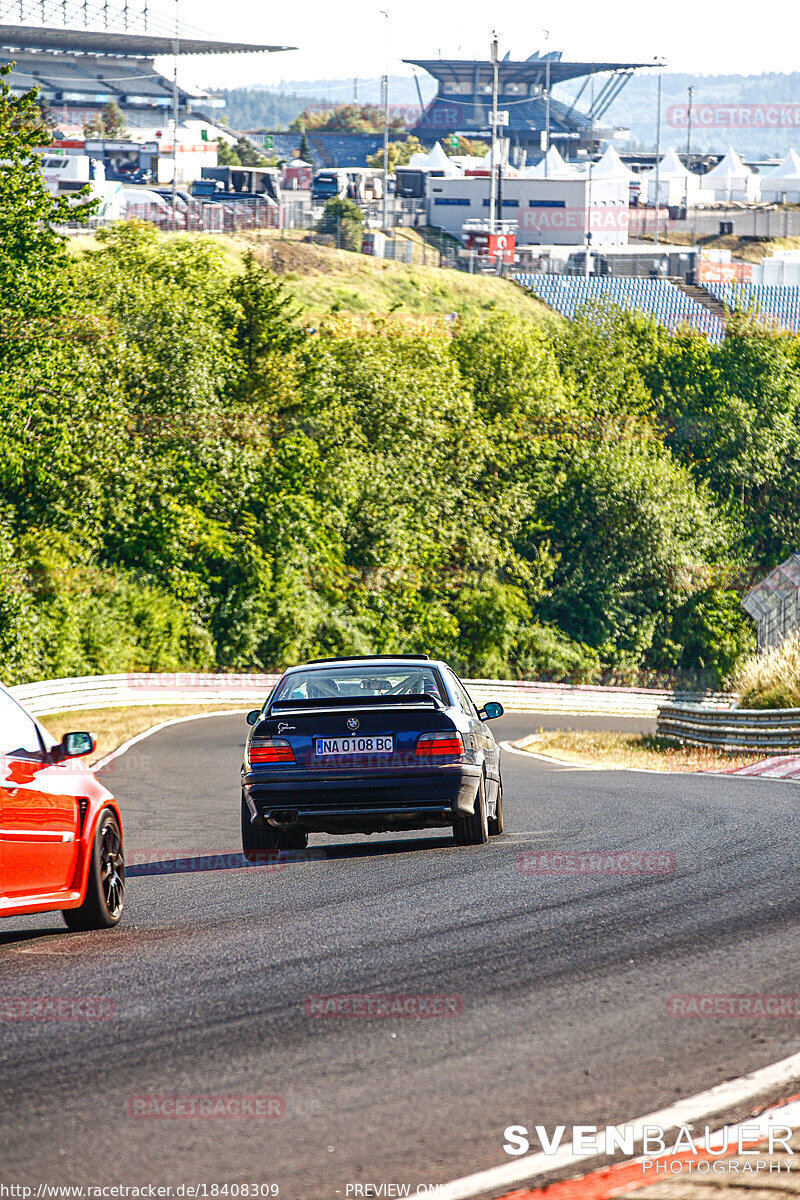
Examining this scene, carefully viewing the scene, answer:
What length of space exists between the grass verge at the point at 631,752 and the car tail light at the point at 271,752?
15042 millimetres

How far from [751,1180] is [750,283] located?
107m

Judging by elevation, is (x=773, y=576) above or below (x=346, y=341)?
below

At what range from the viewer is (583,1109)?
4.39 meters

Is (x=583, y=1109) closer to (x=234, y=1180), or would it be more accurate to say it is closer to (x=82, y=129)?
(x=234, y=1180)

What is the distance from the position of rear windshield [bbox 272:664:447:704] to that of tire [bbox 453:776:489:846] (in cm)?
78

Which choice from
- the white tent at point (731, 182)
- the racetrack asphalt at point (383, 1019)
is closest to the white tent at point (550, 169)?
the white tent at point (731, 182)

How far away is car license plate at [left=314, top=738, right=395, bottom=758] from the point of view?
34.0ft

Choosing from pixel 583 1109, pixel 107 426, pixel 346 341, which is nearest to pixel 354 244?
pixel 346 341

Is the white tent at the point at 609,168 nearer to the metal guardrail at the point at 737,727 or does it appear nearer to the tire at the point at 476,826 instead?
the metal guardrail at the point at 737,727

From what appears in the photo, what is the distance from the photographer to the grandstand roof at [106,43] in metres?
157

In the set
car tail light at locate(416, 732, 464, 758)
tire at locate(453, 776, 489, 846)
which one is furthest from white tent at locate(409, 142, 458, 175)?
car tail light at locate(416, 732, 464, 758)

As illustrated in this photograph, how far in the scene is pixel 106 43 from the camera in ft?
544

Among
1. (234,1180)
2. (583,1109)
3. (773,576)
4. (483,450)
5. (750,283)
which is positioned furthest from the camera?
(750,283)

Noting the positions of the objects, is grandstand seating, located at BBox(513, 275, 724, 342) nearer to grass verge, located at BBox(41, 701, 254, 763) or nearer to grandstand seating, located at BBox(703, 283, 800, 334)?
grandstand seating, located at BBox(703, 283, 800, 334)
